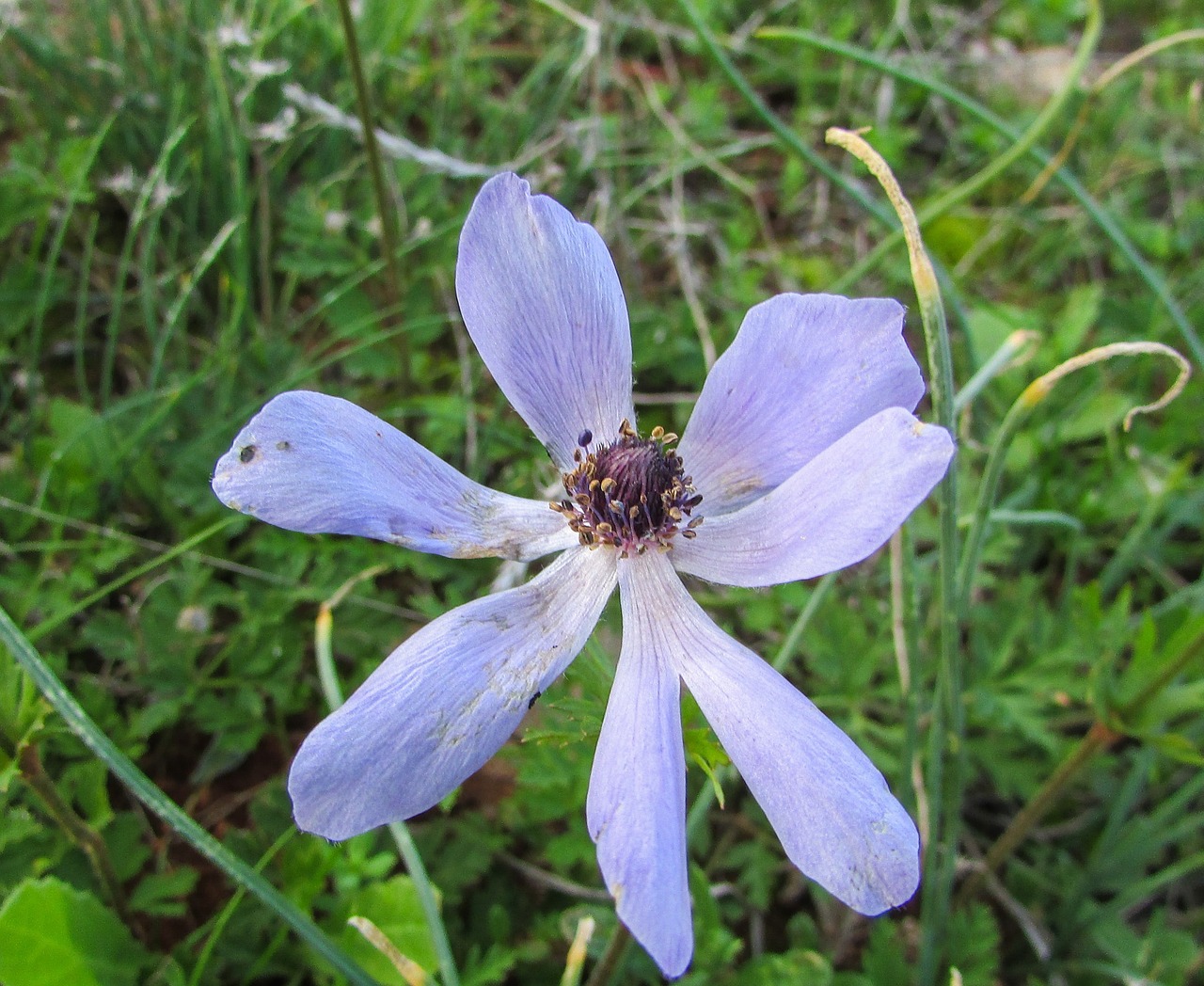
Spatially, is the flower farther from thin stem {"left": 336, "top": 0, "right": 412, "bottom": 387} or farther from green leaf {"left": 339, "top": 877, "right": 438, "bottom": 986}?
thin stem {"left": 336, "top": 0, "right": 412, "bottom": 387}

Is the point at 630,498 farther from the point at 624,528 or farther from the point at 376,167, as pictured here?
the point at 376,167

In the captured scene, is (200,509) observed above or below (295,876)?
above

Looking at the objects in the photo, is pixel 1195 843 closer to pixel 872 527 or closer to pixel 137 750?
pixel 872 527

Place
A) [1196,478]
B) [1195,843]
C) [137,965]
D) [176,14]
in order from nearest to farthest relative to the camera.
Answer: [137,965]
[1195,843]
[1196,478]
[176,14]

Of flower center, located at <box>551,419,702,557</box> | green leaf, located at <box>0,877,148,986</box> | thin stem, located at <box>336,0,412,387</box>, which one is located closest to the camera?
flower center, located at <box>551,419,702,557</box>

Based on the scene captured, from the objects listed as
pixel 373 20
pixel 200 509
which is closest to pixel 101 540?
pixel 200 509

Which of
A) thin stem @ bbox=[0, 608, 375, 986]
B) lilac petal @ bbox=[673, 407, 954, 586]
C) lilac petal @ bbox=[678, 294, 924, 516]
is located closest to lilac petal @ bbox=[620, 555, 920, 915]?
lilac petal @ bbox=[673, 407, 954, 586]
